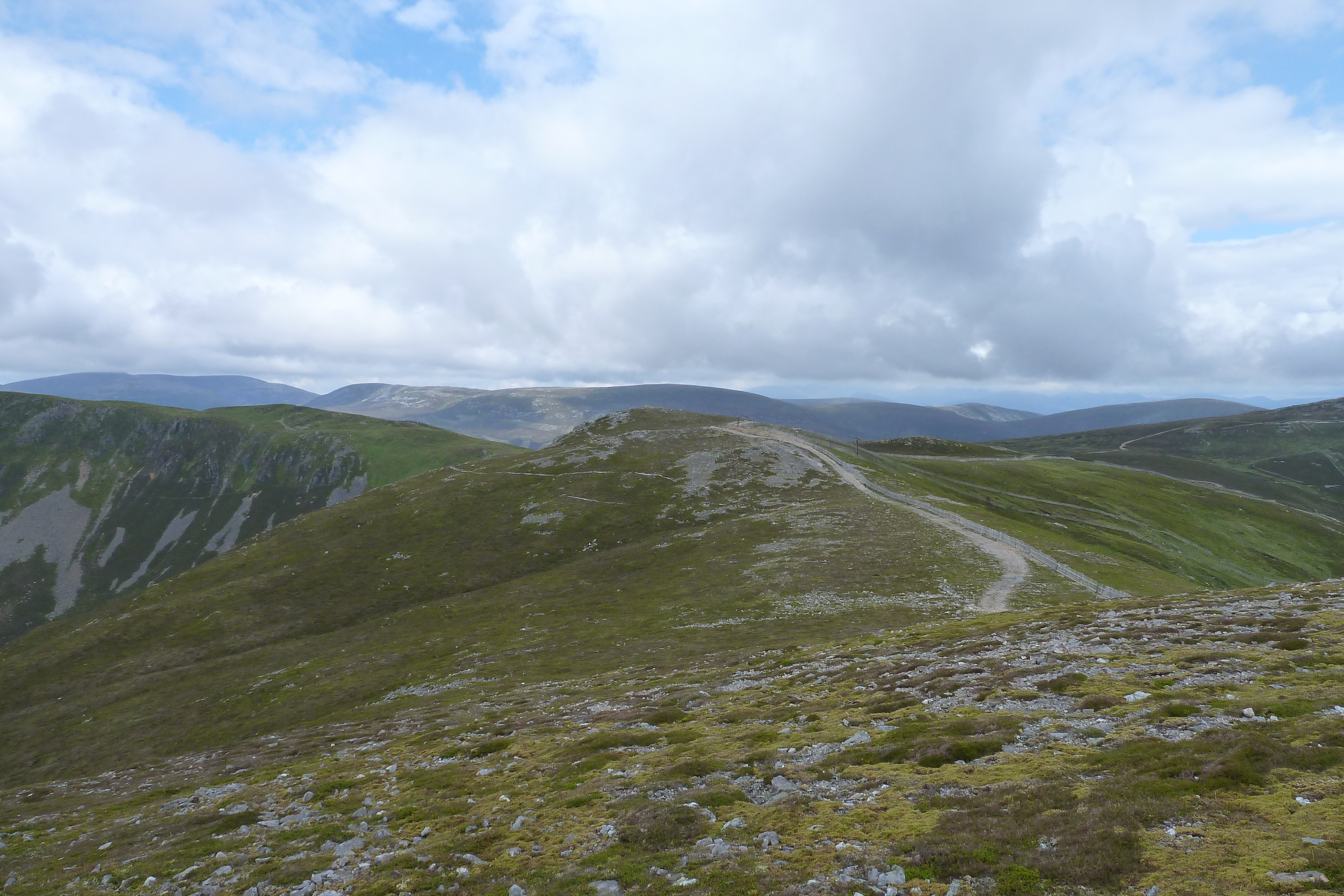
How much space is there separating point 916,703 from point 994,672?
5.24m

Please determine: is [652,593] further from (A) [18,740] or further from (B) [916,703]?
(A) [18,740]

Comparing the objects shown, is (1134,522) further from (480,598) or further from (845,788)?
(845,788)

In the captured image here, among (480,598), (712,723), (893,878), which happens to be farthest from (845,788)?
(480,598)

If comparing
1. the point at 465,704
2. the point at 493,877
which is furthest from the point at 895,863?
the point at 465,704

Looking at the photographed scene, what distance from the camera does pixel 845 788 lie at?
61.1 feet

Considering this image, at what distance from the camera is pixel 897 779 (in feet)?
60.3

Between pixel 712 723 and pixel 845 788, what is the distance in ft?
36.4

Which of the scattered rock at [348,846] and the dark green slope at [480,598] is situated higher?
the scattered rock at [348,846]

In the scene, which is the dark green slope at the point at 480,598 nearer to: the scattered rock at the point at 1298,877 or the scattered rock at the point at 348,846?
the scattered rock at the point at 348,846

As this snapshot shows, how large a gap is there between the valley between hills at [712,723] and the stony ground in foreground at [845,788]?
0.42 ft

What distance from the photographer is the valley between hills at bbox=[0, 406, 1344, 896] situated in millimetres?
14266

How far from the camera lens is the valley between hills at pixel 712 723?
562 inches

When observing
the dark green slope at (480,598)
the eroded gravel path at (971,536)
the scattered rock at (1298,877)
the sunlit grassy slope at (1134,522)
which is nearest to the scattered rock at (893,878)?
the scattered rock at (1298,877)

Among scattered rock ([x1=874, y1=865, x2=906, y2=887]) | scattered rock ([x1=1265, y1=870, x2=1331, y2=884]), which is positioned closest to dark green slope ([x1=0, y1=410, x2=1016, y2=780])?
scattered rock ([x1=874, y1=865, x2=906, y2=887])
